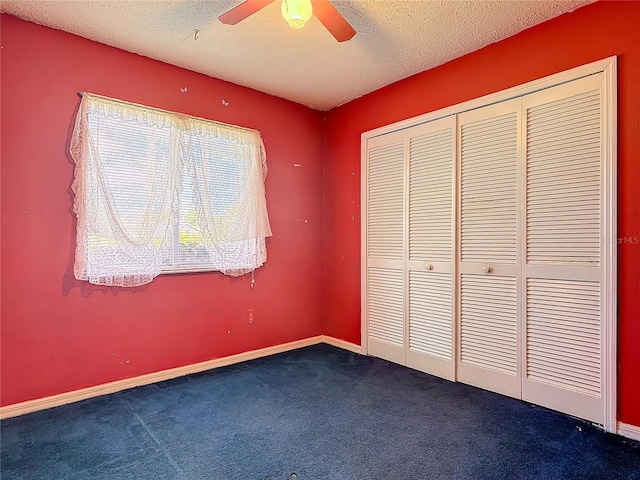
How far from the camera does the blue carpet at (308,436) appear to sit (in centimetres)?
171

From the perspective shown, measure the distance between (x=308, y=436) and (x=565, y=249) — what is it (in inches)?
74.8

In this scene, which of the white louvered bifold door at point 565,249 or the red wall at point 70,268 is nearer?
the white louvered bifold door at point 565,249

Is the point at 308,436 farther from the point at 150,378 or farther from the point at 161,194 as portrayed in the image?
the point at 161,194

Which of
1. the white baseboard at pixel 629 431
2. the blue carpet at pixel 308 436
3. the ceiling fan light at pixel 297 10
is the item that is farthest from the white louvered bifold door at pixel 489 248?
the ceiling fan light at pixel 297 10

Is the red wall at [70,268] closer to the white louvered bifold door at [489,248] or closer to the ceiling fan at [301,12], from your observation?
the ceiling fan at [301,12]

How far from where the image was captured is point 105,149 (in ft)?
8.22

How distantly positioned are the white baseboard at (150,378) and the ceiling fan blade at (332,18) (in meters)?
2.65

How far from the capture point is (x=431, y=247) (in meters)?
2.95

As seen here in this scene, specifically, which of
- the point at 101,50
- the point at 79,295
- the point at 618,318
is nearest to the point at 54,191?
the point at 79,295

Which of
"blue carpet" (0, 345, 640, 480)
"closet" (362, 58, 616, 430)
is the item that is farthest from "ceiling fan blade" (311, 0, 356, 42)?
"blue carpet" (0, 345, 640, 480)

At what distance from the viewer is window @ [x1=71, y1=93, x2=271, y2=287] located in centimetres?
245

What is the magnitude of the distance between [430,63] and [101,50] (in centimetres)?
242

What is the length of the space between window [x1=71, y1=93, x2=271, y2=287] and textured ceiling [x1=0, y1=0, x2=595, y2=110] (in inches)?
17.8

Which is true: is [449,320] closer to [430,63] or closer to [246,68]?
[430,63]
